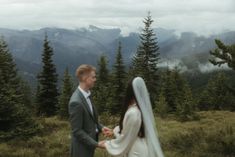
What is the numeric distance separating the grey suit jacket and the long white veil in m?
0.90

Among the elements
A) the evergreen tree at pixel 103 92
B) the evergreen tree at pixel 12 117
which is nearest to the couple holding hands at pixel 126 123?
the evergreen tree at pixel 12 117

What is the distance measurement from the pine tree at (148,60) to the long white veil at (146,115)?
43873mm

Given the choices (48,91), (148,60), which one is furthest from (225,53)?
(148,60)

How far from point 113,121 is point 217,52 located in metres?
9.42

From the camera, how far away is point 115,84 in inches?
1966

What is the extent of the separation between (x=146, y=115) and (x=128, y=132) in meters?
0.31

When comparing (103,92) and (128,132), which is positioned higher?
(128,132)

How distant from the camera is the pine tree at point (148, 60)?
50656 millimetres

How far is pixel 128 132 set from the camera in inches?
222

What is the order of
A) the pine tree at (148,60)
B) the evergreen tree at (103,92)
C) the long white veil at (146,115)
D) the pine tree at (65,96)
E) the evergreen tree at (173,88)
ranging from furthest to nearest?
the pine tree at (148,60)
the evergreen tree at (173,88)
the evergreen tree at (103,92)
the pine tree at (65,96)
the long white veil at (146,115)

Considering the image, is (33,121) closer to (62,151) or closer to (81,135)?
(62,151)

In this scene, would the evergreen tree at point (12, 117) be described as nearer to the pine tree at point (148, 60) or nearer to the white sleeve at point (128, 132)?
A: the white sleeve at point (128, 132)

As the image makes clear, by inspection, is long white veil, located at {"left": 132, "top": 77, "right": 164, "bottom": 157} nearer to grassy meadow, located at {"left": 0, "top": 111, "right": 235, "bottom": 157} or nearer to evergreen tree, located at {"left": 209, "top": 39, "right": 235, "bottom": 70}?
grassy meadow, located at {"left": 0, "top": 111, "right": 235, "bottom": 157}

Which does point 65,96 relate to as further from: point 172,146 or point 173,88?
point 172,146
